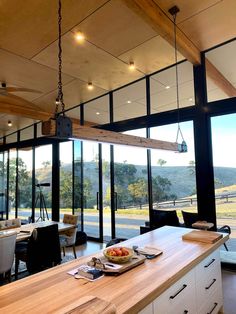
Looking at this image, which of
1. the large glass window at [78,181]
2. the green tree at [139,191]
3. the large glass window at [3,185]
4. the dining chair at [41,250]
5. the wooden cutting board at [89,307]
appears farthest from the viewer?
the large glass window at [3,185]

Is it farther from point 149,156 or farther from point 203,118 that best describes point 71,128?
point 149,156

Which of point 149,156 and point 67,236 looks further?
point 149,156

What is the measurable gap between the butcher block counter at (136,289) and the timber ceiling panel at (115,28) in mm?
2908

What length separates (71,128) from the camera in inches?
67.3

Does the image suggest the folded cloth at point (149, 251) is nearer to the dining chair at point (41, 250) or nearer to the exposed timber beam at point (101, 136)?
the exposed timber beam at point (101, 136)

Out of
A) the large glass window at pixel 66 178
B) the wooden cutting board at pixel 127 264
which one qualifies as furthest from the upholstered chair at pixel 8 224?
the wooden cutting board at pixel 127 264

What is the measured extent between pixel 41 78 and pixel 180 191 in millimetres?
3530

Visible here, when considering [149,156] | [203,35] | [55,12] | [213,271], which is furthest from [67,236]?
[203,35]

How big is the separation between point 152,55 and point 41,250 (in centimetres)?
364

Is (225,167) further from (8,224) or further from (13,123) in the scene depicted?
(13,123)

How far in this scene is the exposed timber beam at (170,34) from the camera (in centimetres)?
288

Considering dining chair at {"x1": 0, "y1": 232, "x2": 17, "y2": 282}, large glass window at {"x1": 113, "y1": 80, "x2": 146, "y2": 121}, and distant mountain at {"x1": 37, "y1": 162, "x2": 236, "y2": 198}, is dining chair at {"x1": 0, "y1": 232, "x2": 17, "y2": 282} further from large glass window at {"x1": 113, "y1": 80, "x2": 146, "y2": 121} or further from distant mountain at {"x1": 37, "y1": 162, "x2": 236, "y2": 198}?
large glass window at {"x1": 113, "y1": 80, "x2": 146, "y2": 121}

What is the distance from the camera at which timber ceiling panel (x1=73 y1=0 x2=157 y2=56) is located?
3166 millimetres

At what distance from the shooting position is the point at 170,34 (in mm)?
3393
